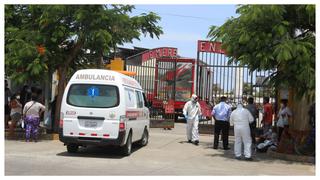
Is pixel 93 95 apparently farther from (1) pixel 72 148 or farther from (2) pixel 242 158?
(2) pixel 242 158

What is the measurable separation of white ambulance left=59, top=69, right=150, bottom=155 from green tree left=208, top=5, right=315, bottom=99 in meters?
3.42

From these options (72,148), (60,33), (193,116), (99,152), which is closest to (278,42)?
(193,116)

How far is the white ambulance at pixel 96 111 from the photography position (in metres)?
13.1

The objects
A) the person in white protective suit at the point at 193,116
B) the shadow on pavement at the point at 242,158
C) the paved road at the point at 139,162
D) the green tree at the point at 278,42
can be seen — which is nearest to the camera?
the paved road at the point at 139,162

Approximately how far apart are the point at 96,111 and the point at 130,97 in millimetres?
1419

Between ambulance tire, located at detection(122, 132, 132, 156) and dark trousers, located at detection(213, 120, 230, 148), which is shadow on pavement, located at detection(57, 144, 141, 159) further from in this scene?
dark trousers, located at detection(213, 120, 230, 148)

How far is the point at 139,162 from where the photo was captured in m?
12.6

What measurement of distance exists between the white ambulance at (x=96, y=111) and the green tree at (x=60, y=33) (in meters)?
3.00

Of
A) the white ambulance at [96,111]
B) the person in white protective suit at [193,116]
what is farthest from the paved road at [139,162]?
the person in white protective suit at [193,116]

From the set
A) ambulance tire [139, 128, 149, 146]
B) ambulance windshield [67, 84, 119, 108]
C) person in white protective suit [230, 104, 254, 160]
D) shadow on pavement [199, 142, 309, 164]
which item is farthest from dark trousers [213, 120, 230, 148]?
ambulance windshield [67, 84, 119, 108]

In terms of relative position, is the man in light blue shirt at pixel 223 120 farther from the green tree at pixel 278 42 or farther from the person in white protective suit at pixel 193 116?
the green tree at pixel 278 42

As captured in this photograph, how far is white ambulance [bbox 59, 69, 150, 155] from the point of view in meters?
13.1
